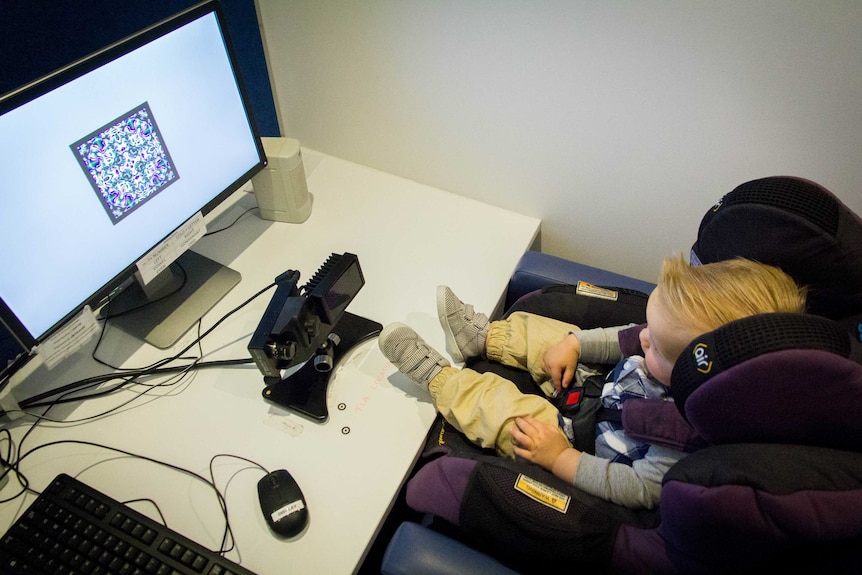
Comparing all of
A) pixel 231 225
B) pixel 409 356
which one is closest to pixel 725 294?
pixel 409 356

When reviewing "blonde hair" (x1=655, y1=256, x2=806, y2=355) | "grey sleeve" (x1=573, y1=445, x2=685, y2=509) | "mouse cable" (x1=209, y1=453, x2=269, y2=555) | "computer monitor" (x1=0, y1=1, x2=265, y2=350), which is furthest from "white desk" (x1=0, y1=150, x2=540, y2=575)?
"blonde hair" (x1=655, y1=256, x2=806, y2=355)

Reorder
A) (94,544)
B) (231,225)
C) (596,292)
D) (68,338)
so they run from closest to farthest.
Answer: (94,544) → (68,338) → (596,292) → (231,225)

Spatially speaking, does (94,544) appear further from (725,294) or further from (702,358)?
(725,294)

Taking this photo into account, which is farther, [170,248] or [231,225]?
[231,225]

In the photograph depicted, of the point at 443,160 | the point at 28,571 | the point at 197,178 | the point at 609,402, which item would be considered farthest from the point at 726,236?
the point at 28,571

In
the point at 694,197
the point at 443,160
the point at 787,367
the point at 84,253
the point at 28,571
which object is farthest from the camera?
the point at 443,160

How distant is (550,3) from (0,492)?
3.90 feet

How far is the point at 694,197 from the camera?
1.11 m

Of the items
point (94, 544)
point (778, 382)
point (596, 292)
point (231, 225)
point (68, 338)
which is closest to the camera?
point (778, 382)

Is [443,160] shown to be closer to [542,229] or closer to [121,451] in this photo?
[542,229]

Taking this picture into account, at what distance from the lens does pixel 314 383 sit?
0.89m

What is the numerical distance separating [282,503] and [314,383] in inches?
8.1

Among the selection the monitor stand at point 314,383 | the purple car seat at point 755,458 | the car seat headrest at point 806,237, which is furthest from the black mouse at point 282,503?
the car seat headrest at point 806,237

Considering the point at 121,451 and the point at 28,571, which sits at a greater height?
the point at 121,451
